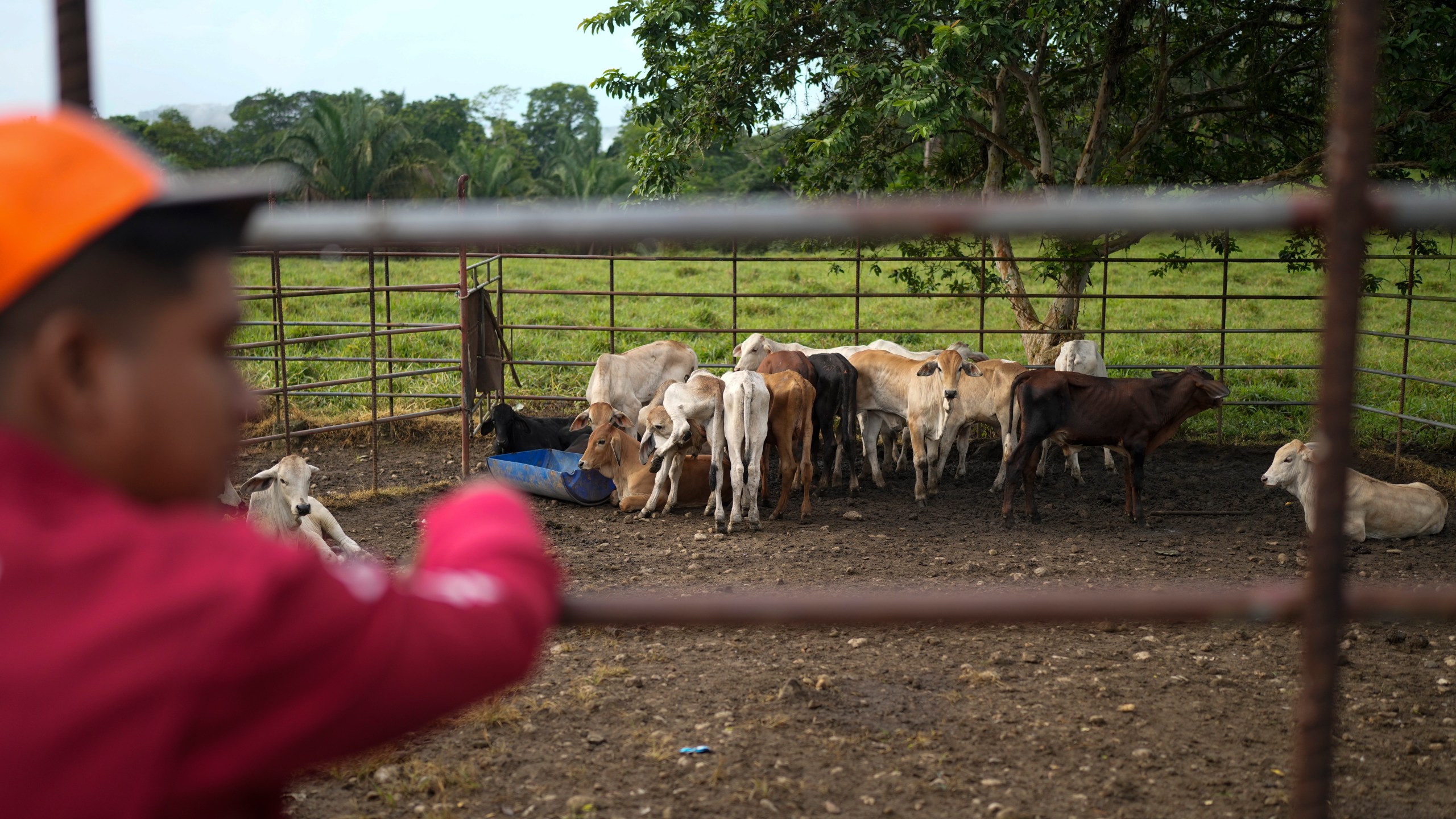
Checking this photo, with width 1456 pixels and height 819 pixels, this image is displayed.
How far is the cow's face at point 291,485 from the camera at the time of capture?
657 centimetres

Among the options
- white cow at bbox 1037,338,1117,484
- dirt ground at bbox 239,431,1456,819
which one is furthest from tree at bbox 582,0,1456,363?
dirt ground at bbox 239,431,1456,819

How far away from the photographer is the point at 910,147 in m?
12.8

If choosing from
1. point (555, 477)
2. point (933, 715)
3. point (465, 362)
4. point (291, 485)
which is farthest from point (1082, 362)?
point (291, 485)

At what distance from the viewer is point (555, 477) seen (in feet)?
30.1

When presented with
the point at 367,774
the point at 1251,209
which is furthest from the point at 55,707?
the point at 367,774

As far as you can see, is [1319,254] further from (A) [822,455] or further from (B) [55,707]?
(B) [55,707]

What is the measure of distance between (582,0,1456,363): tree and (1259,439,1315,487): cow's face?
205cm

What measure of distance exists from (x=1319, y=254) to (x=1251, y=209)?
11585 mm

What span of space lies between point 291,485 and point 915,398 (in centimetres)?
529

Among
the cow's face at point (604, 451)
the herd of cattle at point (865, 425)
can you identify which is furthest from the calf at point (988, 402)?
the cow's face at point (604, 451)

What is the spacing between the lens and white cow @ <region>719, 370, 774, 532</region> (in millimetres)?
8586

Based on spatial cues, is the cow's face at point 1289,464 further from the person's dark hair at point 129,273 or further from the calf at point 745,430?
the person's dark hair at point 129,273

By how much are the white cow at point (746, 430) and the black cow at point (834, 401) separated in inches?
39.0

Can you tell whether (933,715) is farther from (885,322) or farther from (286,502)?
(885,322)
